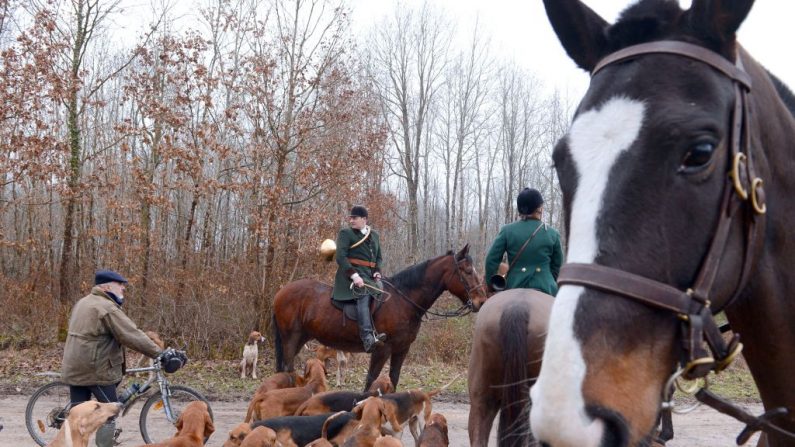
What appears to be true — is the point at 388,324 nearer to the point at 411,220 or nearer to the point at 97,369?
the point at 97,369

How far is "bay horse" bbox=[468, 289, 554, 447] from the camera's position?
5.13 meters

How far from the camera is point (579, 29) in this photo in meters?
2.11

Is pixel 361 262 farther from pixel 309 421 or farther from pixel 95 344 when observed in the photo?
pixel 95 344

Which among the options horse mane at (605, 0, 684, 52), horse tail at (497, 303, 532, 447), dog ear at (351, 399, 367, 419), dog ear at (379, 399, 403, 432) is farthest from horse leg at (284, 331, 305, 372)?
horse mane at (605, 0, 684, 52)

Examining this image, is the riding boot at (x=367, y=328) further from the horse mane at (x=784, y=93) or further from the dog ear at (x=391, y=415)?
the horse mane at (x=784, y=93)

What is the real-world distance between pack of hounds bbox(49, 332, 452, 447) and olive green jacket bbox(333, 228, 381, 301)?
5.66ft

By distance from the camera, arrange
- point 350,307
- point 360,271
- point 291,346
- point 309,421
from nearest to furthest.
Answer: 1. point 309,421
2. point 360,271
3. point 350,307
4. point 291,346

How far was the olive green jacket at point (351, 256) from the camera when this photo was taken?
10.8 metres

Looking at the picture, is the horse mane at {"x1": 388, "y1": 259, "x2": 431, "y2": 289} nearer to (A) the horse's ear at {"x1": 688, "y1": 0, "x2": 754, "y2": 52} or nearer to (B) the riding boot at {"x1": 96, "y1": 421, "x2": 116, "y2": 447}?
(B) the riding boot at {"x1": 96, "y1": 421, "x2": 116, "y2": 447}

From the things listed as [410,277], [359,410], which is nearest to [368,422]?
[359,410]

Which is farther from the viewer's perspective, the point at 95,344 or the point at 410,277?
the point at 410,277

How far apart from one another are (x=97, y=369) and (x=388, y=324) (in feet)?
14.5

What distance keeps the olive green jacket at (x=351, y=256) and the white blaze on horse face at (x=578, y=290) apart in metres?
9.14

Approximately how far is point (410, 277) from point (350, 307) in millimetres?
1126
